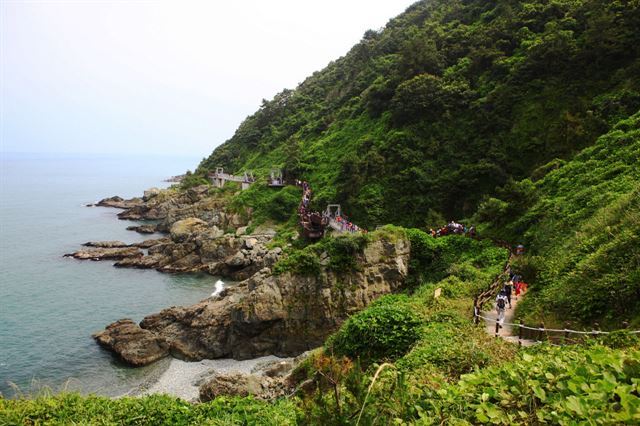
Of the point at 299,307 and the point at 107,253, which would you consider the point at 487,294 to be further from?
the point at 107,253

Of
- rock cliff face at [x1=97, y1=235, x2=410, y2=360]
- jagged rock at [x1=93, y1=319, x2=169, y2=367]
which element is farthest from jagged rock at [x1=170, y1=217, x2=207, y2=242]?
rock cliff face at [x1=97, y1=235, x2=410, y2=360]

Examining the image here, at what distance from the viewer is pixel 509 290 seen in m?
15.0

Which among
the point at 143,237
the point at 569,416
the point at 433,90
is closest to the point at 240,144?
the point at 143,237

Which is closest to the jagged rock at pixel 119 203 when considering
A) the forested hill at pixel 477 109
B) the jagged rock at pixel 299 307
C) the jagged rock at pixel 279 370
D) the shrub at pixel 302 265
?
the forested hill at pixel 477 109

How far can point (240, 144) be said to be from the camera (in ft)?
248

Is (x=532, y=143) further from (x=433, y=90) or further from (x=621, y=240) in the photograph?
(x=621, y=240)

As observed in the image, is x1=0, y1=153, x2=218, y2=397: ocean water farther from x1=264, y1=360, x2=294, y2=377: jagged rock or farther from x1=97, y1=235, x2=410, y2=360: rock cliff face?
x1=264, y1=360, x2=294, y2=377: jagged rock

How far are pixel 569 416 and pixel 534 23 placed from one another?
42.9m

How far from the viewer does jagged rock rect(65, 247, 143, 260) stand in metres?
43.9

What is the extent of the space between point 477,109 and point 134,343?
33.4 meters

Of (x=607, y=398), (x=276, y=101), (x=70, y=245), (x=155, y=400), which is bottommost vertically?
(x=70, y=245)

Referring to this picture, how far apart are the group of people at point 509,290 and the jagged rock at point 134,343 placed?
66.7 ft

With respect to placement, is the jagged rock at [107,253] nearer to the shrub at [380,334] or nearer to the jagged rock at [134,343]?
the jagged rock at [134,343]

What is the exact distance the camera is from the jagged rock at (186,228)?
149 ft
